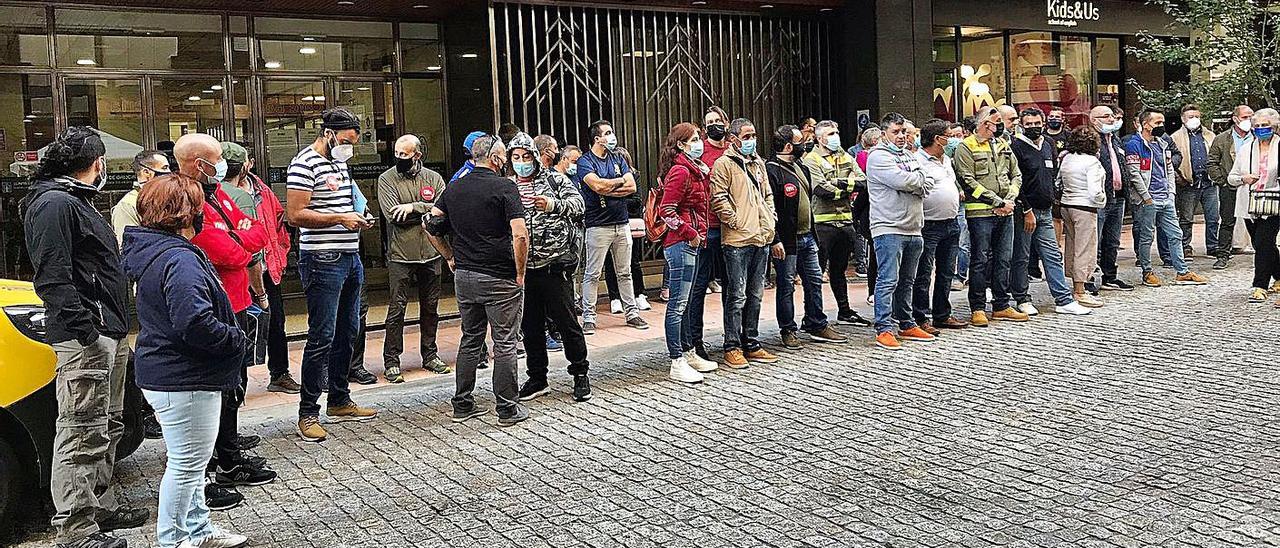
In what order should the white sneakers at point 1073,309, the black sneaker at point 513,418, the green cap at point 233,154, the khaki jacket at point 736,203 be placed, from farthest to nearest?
the white sneakers at point 1073,309
the khaki jacket at point 736,203
the green cap at point 233,154
the black sneaker at point 513,418

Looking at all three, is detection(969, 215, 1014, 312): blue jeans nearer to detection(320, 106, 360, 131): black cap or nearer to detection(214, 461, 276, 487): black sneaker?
detection(320, 106, 360, 131): black cap

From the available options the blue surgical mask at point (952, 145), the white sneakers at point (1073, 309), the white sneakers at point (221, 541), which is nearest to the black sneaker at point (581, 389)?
the white sneakers at point (221, 541)

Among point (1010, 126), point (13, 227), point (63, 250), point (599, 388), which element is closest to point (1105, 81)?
point (1010, 126)

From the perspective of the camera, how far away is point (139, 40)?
1183 cm

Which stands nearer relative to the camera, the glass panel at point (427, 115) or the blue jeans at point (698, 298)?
the blue jeans at point (698, 298)

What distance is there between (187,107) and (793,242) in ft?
21.4

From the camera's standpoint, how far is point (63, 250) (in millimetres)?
5137

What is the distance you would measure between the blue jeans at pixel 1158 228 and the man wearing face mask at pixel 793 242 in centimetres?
453

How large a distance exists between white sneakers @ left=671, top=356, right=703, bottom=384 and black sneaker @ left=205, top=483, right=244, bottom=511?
3493 mm

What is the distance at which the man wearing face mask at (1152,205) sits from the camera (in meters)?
12.6

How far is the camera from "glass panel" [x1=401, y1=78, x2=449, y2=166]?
1338 centimetres

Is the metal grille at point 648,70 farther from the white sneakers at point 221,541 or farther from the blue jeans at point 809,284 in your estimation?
the white sneakers at point 221,541

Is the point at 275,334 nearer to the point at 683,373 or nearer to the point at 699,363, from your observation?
the point at 683,373

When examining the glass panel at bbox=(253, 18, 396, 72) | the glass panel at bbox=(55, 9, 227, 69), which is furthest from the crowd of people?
the glass panel at bbox=(55, 9, 227, 69)
